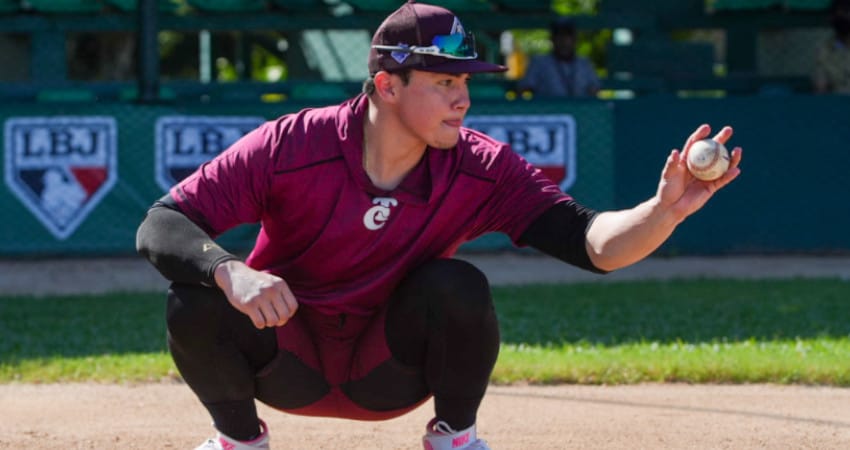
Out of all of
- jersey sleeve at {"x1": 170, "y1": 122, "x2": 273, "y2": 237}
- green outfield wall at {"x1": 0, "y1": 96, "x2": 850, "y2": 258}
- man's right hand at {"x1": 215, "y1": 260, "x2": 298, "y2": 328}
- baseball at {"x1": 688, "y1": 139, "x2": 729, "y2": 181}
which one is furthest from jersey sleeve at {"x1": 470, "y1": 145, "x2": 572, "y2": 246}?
green outfield wall at {"x1": 0, "y1": 96, "x2": 850, "y2": 258}

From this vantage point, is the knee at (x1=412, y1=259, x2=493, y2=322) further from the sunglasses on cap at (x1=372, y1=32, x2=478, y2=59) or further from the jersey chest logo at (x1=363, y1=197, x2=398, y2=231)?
the sunglasses on cap at (x1=372, y1=32, x2=478, y2=59)

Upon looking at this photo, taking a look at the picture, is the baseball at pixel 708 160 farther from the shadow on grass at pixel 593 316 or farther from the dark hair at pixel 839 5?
the dark hair at pixel 839 5

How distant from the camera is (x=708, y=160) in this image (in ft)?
11.4

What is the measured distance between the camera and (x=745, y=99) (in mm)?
10156

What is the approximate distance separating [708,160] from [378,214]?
0.98m

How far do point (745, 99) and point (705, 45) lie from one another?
102 inches

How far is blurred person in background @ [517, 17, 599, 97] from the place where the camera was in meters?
10.7

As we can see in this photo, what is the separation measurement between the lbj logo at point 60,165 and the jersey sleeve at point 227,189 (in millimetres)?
6141

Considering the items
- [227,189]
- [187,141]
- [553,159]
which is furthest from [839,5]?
[227,189]

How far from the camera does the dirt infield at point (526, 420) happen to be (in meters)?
4.97

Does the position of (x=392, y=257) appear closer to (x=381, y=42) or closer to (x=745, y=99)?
(x=381, y=42)

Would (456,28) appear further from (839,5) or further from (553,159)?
(839,5)

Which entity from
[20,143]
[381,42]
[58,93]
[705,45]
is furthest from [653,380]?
[705,45]

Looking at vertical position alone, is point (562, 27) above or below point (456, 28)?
below
